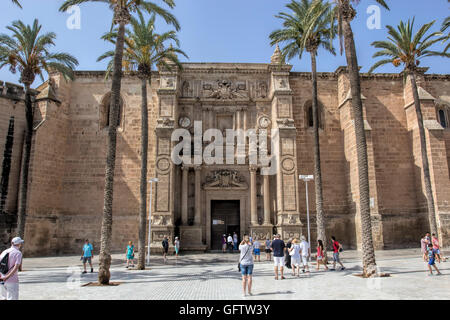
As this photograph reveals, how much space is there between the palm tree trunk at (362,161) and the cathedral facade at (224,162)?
30.3ft

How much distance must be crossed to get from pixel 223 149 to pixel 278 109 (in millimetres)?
4618

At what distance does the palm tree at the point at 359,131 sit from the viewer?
1159cm

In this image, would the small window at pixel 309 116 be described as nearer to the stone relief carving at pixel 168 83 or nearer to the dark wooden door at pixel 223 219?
the dark wooden door at pixel 223 219

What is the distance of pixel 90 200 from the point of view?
2289cm

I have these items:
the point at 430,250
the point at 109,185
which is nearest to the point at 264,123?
the point at 430,250

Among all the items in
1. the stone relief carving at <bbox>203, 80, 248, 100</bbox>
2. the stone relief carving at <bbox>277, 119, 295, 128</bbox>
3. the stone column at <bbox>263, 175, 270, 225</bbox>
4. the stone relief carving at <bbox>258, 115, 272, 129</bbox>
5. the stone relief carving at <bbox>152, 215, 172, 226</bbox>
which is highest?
the stone relief carving at <bbox>203, 80, 248, 100</bbox>

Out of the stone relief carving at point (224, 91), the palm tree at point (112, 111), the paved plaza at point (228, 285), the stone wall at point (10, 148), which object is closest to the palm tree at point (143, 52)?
the palm tree at point (112, 111)

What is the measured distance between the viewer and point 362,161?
40.9 feet

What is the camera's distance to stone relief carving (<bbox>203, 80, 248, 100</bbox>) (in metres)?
24.1

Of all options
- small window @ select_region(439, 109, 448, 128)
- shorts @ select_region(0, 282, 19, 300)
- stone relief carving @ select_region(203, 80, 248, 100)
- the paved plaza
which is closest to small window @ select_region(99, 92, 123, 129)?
stone relief carving @ select_region(203, 80, 248, 100)

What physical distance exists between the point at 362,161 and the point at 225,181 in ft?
38.7

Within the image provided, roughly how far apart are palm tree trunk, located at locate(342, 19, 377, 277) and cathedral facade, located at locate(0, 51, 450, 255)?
9.22 metres

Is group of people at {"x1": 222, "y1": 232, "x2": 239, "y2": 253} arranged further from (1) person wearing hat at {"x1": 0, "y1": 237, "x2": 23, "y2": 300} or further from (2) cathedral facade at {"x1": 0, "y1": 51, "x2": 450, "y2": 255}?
(1) person wearing hat at {"x1": 0, "y1": 237, "x2": 23, "y2": 300}

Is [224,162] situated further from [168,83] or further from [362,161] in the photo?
[362,161]
